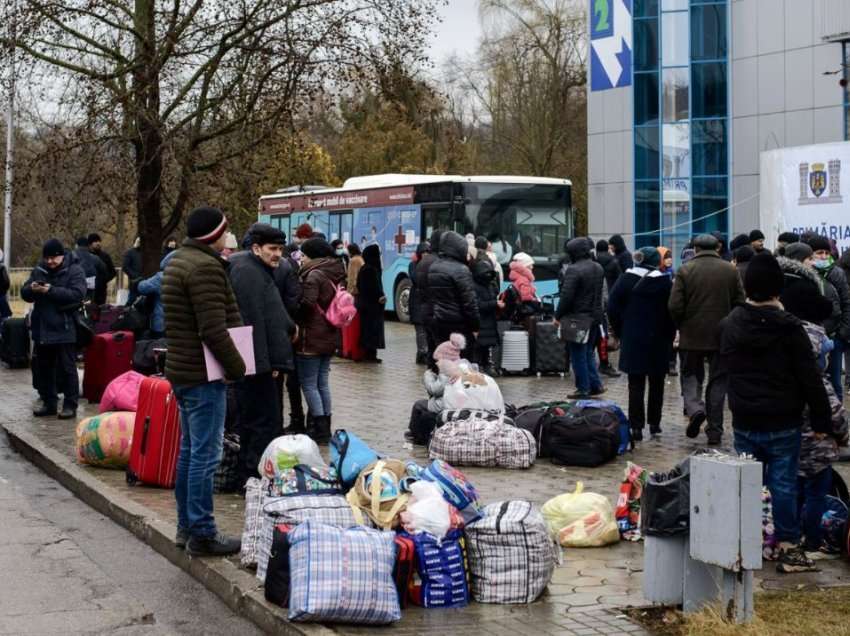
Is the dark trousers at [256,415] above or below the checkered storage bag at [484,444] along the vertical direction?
above

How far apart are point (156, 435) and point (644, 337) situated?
458cm

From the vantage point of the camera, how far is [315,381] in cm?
1245

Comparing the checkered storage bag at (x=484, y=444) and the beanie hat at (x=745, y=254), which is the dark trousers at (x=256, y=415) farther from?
the beanie hat at (x=745, y=254)

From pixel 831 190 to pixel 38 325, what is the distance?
1298 centimetres

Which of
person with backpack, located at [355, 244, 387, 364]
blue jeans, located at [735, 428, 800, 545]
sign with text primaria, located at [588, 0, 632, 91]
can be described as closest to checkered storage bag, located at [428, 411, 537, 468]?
blue jeans, located at [735, 428, 800, 545]

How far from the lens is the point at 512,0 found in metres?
53.0

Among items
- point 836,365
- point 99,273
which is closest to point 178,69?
point 99,273

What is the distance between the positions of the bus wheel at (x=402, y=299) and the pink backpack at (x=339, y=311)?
56.3ft

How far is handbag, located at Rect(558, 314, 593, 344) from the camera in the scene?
15.4 meters

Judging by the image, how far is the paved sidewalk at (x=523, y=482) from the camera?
22.1 feet

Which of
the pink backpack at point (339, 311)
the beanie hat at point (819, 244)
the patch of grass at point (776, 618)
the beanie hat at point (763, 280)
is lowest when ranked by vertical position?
the patch of grass at point (776, 618)

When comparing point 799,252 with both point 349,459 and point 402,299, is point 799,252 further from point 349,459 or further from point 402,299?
point 402,299

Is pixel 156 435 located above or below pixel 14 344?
below

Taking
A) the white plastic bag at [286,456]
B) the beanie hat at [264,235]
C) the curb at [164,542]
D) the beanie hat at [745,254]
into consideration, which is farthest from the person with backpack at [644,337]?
the white plastic bag at [286,456]
